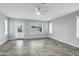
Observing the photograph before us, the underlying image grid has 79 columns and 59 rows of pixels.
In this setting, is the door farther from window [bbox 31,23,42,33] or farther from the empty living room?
window [bbox 31,23,42,33]

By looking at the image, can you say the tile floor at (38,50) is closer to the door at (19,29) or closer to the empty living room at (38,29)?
the empty living room at (38,29)

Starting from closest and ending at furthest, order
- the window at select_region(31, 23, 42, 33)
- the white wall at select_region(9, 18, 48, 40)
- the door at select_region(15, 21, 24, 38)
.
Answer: the white wall at select_region(9, 18, 48, 40) → the door at select_region(15, 21, 24, 38) → the window at select_region(31, 23, 42, 33)

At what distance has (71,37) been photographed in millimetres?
6758

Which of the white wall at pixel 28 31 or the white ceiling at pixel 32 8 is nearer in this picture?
the white ceiling at pixel 32 8

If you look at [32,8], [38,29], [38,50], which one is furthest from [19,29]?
[38,50]

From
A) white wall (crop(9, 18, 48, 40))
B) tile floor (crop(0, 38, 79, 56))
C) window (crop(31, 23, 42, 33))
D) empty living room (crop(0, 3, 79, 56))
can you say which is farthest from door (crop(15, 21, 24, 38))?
tile floor (crop(0, 38, 79, 56))

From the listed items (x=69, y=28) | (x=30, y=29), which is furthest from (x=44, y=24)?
(x=69, y=28)

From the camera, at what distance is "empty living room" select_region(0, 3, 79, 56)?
5.39 meters

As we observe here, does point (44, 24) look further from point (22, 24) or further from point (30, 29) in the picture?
point (22, 24)

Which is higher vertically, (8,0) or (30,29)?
(8,0)

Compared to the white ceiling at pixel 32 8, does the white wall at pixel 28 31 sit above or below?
below

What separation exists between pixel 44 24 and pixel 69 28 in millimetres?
5500

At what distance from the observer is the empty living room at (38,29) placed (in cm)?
539

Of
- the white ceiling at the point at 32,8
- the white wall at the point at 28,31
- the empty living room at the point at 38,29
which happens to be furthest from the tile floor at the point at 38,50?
the white wall at the point at 28,31
